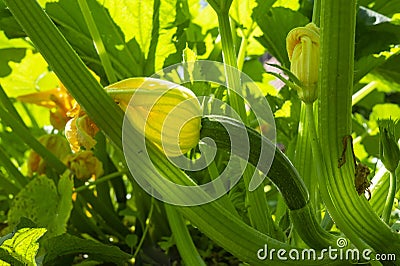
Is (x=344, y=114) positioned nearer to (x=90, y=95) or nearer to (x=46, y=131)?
(x=90, y=95)

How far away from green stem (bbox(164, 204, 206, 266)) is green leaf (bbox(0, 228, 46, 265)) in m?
0.26

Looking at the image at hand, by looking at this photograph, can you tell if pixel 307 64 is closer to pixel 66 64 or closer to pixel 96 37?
pixel 66 64

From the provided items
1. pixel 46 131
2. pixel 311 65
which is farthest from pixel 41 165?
pixel 311 65

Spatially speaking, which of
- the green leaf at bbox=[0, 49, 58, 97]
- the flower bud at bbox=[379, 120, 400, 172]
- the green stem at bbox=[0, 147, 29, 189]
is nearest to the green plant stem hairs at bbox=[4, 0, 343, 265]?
the flower bud at bbox=[379, 120, 400, 172]

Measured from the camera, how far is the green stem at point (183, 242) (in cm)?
81

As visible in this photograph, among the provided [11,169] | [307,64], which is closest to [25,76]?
[11,169]

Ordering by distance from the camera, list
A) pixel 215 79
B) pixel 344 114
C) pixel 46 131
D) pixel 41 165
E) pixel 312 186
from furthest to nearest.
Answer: pixel 46 131 < pixel 41 165 < pixel 215 79 < pixel 312 186 < pixel 344 114

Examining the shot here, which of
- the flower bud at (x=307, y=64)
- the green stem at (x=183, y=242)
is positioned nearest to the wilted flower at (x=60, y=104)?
the green stem at (x=183, y=242)

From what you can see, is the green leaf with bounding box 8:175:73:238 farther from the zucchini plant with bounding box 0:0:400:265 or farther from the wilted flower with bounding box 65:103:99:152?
the wilted flower with bounding box 65:103:99:152

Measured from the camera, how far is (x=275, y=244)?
2.12 feet

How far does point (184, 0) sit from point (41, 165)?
1.29 ft

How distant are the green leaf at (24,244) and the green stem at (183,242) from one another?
256mm

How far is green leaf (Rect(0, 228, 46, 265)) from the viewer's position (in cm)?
59

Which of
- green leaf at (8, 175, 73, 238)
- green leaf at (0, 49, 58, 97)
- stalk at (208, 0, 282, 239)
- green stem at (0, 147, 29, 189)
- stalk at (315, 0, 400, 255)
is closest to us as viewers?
stalk at (315, 0, 400, 255)
